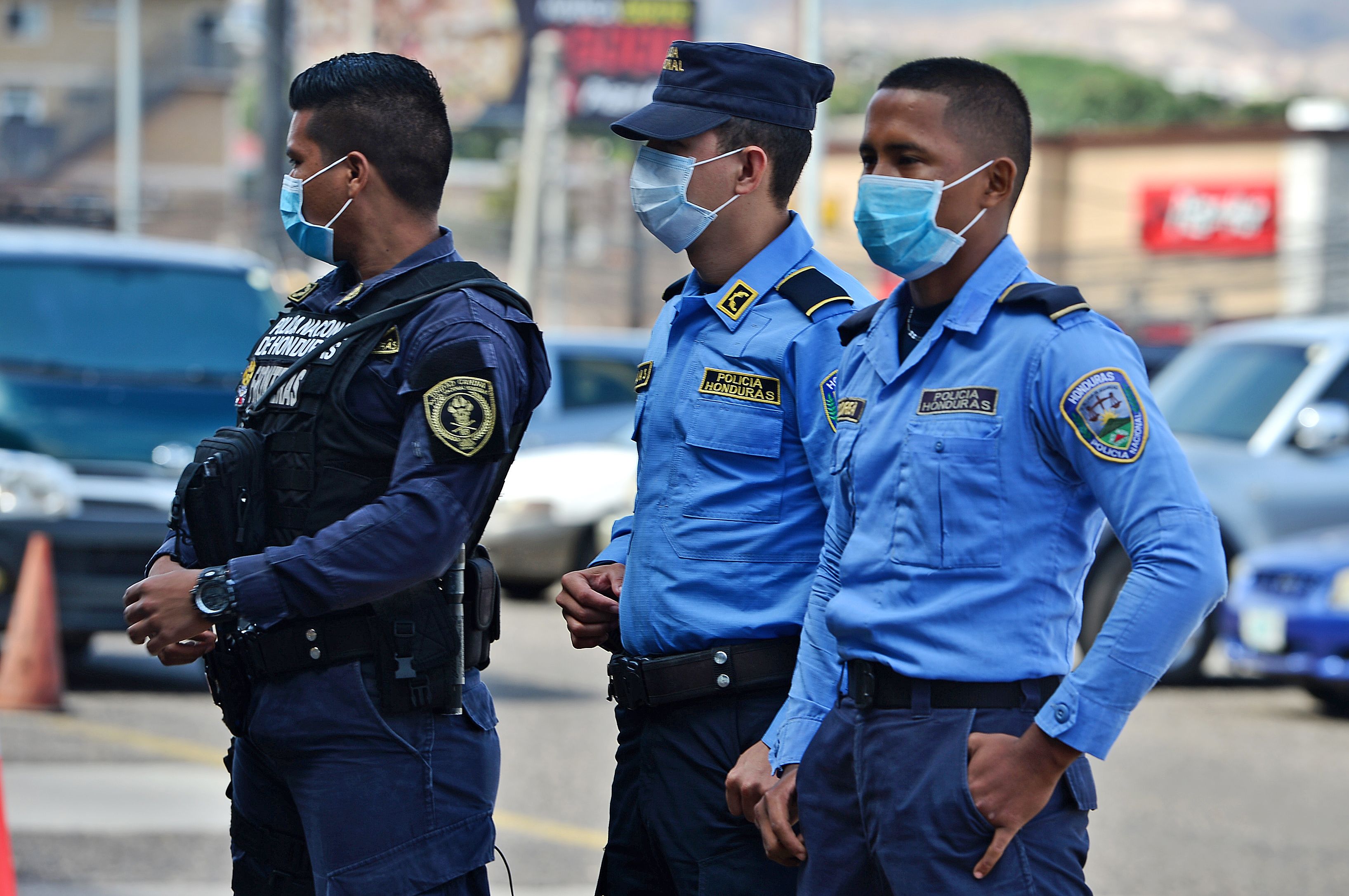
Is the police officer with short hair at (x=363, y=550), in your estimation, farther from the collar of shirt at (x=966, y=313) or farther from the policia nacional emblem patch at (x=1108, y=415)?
the policia nacional emblem patch at (x=1108, y=415)

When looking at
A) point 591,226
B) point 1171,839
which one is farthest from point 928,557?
point 591,226

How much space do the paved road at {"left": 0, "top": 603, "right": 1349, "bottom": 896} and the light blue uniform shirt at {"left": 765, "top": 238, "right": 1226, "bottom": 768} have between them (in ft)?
9.60

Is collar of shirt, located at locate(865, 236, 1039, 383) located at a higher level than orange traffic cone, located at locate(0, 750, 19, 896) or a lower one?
higher

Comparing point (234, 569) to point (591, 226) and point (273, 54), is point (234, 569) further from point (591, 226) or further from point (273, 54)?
point (591, 226)

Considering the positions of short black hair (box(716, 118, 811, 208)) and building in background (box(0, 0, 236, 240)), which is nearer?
short black hair (box(716, 118, 811, 208))

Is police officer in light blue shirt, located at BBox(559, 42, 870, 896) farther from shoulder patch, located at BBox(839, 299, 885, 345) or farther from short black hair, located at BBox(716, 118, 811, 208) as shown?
shoulder patch, located at BBox(839, 299, 885, 345)

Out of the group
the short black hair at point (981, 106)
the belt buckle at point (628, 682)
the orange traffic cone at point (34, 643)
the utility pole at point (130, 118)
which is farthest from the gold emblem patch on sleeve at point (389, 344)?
the utility pole at point (130, 118)

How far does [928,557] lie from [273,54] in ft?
51.5

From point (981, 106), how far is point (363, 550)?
1197 mm

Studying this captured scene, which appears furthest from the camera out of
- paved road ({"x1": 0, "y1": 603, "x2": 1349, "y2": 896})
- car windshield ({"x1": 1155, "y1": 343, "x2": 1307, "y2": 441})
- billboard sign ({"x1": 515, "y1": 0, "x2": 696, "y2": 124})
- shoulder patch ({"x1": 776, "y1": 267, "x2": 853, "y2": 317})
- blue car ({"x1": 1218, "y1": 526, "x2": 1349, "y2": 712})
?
billboard sign ({"x1": 515, "y1": 0, "x2": 696, "y2": 124})

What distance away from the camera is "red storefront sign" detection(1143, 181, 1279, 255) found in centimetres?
4716

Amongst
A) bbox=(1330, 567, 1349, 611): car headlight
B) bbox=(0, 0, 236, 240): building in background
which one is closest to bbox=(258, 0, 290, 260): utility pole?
bbox=(1330, 567, 1349, 611): car headlight

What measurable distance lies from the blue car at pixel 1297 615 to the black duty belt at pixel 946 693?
6438 mm

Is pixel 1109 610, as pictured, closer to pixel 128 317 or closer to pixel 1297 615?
pixel 1297 615
